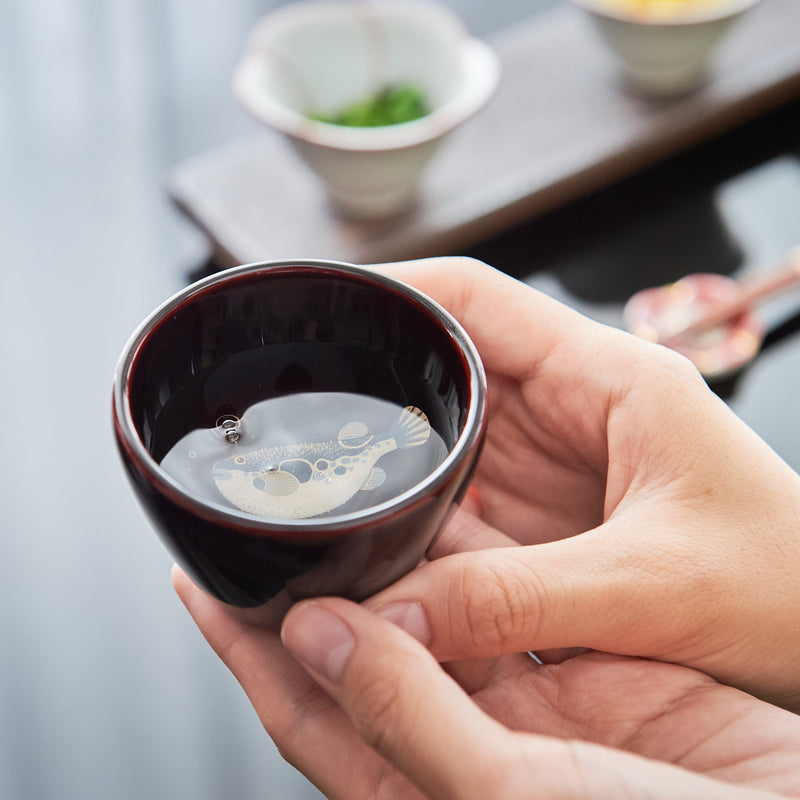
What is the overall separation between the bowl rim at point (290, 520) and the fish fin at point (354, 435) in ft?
0.30

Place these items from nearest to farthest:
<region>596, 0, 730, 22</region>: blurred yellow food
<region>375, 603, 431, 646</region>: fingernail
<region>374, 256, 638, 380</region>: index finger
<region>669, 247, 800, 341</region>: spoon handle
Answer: <region>375, 603, 431, 646</region>: fingernail
<region>374, 256, 638, 380</region>: index finger
<region>669, 247, 800, 341</region>: spoon handle
<region>596, 0, 730, 22</region>: blurred yellow food

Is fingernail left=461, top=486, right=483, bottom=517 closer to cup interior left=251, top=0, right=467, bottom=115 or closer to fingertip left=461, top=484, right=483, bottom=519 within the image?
fingertip left=461, top=484, right=483, bottom=519

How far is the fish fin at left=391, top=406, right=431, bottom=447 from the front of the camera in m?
0.76

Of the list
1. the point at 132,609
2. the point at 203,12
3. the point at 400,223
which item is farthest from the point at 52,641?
the point at 203,12

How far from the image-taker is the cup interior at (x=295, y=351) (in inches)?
28.6

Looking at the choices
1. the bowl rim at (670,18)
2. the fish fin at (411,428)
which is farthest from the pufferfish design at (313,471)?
the bowl rim at (670,18)

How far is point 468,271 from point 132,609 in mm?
505

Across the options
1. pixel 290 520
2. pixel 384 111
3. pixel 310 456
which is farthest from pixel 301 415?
pixel 384 111

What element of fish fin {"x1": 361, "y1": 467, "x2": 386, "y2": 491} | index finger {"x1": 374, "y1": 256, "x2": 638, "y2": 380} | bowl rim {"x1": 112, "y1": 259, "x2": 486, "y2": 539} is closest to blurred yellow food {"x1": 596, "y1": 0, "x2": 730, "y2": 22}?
index finger {"x1": 374, "y1": 256, "x2": 638, "y2": 380}

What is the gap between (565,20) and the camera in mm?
1711

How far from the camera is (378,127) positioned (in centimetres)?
145

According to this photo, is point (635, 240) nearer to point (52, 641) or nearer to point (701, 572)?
point (701, 572)

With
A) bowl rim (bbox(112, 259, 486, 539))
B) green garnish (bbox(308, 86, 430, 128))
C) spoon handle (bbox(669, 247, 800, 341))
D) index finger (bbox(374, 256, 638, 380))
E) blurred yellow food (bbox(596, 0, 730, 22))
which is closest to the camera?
bowl rim (bbox(112, 259, 486, 539))

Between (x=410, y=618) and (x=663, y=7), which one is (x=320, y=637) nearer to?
(x=410, y=618)
